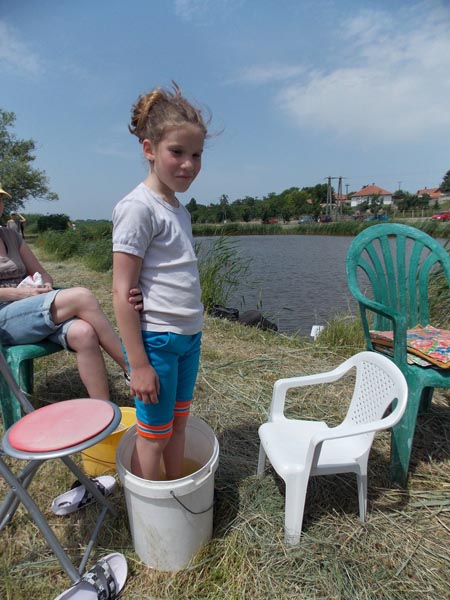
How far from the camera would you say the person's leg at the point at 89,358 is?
1.85 meters

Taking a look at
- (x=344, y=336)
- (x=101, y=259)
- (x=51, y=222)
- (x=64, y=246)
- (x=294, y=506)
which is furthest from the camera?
(x=51, y=222)

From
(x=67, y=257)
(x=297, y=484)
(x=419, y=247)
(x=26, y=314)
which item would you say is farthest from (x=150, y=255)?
(x=67, y=257)

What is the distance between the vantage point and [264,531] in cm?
136

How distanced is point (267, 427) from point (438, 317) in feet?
8.15

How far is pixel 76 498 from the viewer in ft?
4.91

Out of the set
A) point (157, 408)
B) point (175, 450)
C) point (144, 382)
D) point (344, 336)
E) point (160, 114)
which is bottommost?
point (344, 336)

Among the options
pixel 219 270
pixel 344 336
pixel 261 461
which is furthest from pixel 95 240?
pixel 261 461

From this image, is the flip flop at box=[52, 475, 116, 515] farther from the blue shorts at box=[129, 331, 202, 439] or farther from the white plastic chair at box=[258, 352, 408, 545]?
the white plastic chair at box=[258, 352, 408, 545]

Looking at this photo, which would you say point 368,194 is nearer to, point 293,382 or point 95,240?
point 95,240

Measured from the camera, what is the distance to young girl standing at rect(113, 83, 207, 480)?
1.05 m

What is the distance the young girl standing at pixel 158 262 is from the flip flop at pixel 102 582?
0.33 meters

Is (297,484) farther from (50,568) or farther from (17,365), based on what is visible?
(17,365)

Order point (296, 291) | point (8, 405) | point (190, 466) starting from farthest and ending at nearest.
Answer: point (296, 291) < point (8, 405) < point (190, 466)

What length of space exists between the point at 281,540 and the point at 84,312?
1.36 meters
